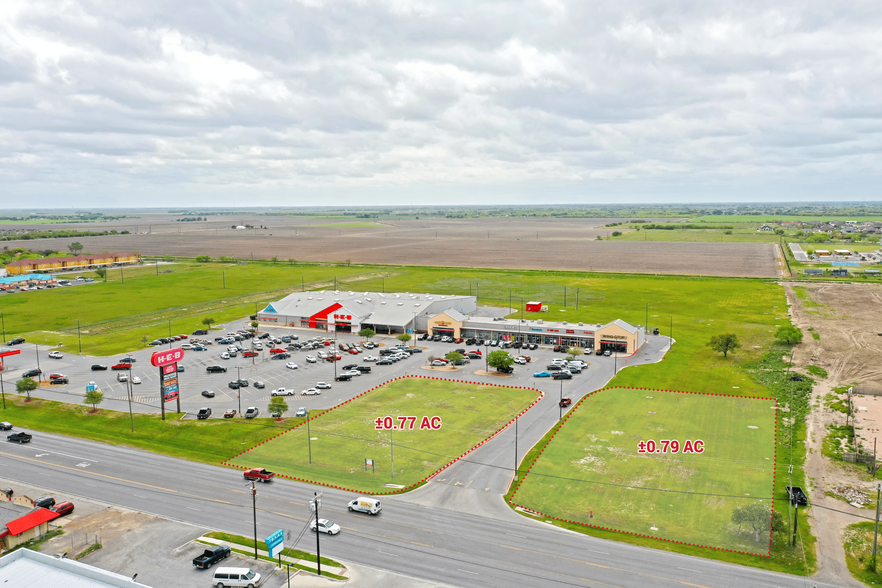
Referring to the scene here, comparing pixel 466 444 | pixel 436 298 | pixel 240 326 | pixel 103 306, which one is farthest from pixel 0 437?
pixel 103 306

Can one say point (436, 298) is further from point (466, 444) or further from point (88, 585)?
point (88, 585)

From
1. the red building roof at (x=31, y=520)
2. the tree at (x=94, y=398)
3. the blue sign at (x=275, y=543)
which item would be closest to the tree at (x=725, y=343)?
the blue sign at (x=275, y=543)

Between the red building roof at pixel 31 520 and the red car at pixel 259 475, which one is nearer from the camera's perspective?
the red building roof at pixel 31 520

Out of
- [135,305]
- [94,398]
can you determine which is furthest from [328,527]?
[135,305]

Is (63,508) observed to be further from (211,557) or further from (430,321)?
(430,321)

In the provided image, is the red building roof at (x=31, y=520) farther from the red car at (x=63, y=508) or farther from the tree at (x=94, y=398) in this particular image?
the tree at (x=94, y=398)

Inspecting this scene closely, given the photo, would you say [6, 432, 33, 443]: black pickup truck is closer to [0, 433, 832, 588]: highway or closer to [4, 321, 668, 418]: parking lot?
[0, 433, 832, 588]: highway
